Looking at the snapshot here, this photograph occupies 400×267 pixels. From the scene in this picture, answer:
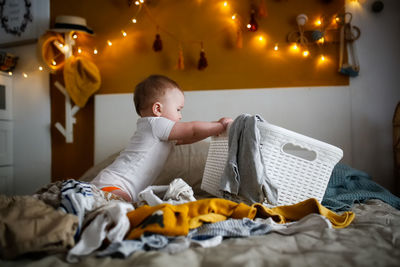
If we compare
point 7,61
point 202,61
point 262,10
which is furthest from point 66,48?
point 262,10

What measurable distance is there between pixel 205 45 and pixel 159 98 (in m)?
0.96

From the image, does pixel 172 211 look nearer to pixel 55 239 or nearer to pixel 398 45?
pixel 55 239

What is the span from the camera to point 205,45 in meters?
2.13

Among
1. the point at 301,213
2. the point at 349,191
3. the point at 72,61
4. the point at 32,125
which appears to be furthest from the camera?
the point at 32,125

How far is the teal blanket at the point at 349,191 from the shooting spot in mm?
1107

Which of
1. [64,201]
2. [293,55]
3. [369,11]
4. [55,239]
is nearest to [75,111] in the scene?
[293,55]

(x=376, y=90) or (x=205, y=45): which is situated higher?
(x=205, y=45)

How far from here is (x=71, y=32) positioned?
87.3 inches

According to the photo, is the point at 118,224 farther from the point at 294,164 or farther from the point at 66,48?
the point at 66,48

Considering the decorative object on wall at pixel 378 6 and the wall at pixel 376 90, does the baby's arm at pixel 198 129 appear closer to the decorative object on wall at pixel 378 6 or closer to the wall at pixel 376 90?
the wall at pixel 376 90

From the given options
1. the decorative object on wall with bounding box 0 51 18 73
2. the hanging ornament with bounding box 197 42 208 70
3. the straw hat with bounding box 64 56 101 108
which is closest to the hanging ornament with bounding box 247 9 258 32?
the hanging ornament with bounding box 197 42 208 70

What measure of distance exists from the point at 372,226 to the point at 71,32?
7.26ft

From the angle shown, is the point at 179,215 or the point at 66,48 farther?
the point at 66,48

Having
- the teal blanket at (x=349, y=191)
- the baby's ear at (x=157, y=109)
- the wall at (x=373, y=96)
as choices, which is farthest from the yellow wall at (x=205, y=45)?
the baby's ear at (x=157, y=109)
